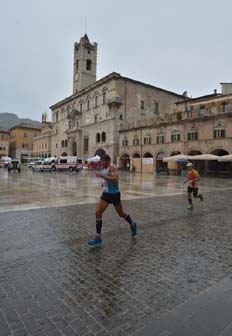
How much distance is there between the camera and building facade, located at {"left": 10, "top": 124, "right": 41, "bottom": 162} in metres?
86.9

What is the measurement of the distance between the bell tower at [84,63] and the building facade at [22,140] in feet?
112

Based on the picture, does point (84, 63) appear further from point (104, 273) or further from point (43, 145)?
point (104, 273)

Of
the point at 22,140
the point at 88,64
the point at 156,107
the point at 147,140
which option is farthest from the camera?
the point at 22,140

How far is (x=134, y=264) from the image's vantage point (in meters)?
3.89

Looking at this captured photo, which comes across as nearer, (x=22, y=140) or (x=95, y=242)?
(x=95, y=242)

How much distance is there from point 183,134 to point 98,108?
72.4 feet

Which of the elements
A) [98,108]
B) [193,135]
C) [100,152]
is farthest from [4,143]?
[193,135]

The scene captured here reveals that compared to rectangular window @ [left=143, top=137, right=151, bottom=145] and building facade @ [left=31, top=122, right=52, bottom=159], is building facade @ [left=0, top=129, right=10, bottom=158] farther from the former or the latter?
rectangular window @ [left=143, top=137, right=151, bottom=145]

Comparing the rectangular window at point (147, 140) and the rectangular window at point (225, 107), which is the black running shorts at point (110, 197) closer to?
the rectangular window at point (225, 107)

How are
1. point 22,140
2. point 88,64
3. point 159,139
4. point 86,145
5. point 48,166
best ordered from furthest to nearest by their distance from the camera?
point 22,140 → point 88,64 → point 86,145 → point 48,166 → point 159,139

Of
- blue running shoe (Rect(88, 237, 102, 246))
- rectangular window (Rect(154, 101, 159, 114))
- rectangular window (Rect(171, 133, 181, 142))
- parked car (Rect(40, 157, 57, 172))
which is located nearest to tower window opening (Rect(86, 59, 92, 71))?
rectangular window (Rect(154, 101, 159, 114))

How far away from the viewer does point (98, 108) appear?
50375 mm

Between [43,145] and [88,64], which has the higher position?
[88,64]

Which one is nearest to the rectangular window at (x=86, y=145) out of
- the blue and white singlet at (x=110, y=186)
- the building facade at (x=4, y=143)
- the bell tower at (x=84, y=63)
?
the bell tower at (x=84, y=63)
